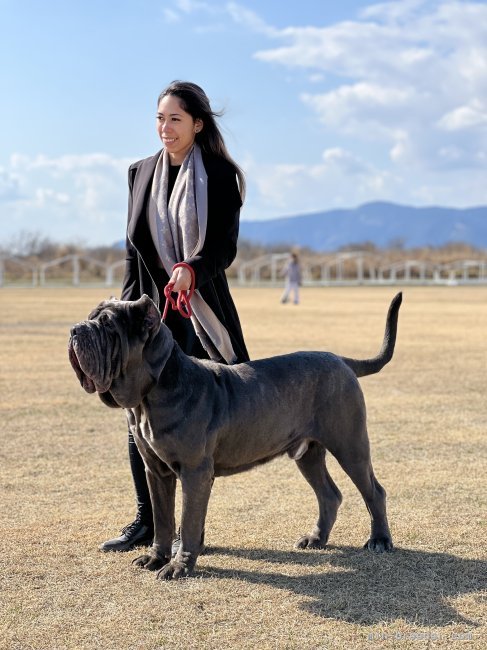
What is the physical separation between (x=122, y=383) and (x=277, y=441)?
0.99 meters

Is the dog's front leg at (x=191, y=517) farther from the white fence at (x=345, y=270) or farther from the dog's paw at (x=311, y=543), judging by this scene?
the white fence at (x=345, y=270)

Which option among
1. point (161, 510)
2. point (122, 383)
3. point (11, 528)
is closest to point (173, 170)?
point (122, 383)

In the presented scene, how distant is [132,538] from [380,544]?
145 cm

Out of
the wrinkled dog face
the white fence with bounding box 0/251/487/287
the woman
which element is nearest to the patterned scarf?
the woman

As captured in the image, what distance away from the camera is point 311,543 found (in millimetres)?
5141

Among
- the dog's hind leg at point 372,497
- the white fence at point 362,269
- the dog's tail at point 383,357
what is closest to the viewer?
the dog's hind leg at point 372,497

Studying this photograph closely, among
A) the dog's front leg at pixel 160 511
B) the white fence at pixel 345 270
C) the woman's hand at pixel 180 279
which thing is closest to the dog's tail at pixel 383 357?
the woman's hand at pixel 180 279

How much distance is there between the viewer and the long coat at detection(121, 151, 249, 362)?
490 cm

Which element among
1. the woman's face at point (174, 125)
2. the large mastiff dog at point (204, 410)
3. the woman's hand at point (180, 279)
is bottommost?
the large mastiff dog at point (204, 410)

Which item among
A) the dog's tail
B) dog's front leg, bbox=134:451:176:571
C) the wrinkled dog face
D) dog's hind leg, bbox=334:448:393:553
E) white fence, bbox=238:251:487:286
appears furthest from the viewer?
white fence, bbox=238:251:487:286

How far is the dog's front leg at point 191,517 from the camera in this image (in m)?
4.44

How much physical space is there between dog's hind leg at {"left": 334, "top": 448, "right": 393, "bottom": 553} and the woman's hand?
4.34ft

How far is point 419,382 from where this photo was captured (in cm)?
1220

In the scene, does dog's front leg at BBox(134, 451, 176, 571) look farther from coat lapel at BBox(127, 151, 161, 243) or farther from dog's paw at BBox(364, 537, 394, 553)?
coat lapel at BBox(127, 151, 161, 243)
